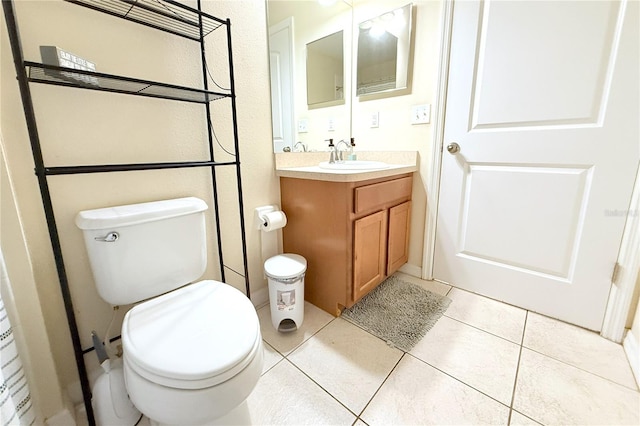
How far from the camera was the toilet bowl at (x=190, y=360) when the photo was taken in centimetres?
65

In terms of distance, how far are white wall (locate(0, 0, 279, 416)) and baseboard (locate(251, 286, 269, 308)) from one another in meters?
0.36

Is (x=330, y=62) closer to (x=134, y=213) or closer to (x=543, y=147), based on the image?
(x=543, y=147)

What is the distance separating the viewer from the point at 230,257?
4.59ft

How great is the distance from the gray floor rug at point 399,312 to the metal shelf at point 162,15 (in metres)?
1.51

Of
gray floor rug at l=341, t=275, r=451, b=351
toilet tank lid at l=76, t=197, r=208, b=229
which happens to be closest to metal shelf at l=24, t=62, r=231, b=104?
toilet tank lid at l=76, t=197, r=208, b=229

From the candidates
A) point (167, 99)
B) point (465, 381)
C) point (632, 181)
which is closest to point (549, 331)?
point (465, 381)

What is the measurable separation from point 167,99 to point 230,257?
0.77 metres

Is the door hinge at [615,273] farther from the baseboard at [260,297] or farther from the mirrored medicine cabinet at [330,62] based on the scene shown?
the baseboard at [260,297]

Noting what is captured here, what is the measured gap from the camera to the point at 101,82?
2.88 feet

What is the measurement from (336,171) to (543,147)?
40.4 inches

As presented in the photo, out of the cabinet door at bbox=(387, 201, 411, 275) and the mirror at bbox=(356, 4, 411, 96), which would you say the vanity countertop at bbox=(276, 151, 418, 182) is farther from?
the mirror at bbox=(356, 4, 411, 96)

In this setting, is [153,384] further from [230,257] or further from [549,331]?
[549,331]

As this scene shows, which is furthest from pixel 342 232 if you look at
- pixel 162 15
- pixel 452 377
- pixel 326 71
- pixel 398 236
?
pixel 326 71

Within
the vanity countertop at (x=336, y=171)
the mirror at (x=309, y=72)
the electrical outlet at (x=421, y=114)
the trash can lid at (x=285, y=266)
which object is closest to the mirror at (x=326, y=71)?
the mirror at (x=309, y=72)
